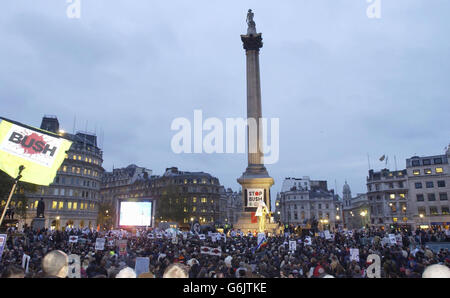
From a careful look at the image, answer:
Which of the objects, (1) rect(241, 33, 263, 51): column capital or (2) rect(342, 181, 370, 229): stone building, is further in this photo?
(2) rect(342, 181, 370, 229): stone building

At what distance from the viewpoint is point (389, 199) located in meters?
76.9

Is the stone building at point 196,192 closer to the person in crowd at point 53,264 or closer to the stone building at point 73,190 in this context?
the stone building at point 73,190

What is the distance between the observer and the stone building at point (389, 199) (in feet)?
242

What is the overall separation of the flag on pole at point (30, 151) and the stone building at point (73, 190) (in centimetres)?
6598

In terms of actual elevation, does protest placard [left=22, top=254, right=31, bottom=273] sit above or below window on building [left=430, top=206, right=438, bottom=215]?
Result: below

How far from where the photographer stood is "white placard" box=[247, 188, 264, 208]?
127 feet

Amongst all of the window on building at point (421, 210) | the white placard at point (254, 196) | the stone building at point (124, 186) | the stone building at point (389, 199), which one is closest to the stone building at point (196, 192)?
the stone building at point (124, 186)

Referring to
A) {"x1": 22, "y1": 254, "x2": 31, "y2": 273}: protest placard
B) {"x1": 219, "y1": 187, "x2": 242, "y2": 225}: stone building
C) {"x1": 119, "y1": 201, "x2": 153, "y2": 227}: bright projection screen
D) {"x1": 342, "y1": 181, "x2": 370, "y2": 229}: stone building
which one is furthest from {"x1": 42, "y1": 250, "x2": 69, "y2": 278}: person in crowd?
{"x1": 219, "y1": 187, "x2": 242, "y2": 225}: stone building

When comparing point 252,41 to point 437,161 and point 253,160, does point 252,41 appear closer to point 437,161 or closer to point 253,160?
point 253,160

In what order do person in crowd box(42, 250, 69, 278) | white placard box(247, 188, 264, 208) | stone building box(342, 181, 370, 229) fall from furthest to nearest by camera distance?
stone building box(342, 181, 370, 229), white placard box(247, 188, 264, 208), person in crowd box(42, 250, 69, 278)

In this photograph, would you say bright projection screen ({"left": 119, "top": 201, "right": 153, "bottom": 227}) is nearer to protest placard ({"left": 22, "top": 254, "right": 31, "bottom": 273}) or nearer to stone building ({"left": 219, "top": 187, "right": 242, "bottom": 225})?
protest placard ({"left": 22, "top": 254, "right": 31, "bottom": 273})

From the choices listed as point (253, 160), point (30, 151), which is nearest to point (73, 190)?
point (253, 160)

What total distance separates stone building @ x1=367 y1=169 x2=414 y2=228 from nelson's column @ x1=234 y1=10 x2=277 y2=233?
47.5 m

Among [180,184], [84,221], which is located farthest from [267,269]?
[180,184]
